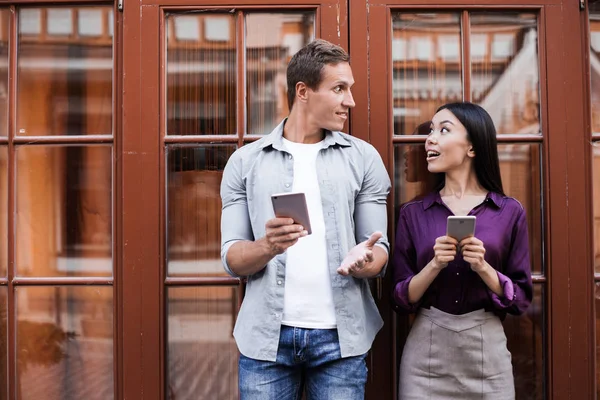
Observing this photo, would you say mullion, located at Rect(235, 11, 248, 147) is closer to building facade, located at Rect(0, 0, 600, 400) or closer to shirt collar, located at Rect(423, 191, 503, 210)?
building facade, located at Rect(0, 0, 600, 400)

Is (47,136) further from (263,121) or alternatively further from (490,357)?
(490,357)

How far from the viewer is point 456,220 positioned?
1929 mm

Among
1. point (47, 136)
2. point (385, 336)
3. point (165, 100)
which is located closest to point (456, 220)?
point (385, 336)

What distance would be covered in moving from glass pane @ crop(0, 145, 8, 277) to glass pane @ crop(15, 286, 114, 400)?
14cm

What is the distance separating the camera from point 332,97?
7.18 ft

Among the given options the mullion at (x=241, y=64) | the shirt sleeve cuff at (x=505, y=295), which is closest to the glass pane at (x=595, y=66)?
the shirt sleeve cuff at (x=505, y=295)

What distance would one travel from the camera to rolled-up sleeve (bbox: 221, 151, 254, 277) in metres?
2.17

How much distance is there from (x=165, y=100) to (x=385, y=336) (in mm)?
1388

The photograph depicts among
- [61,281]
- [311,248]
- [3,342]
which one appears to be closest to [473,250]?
[311,248]

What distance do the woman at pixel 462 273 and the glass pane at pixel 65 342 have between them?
1.31 m

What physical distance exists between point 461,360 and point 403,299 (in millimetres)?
288

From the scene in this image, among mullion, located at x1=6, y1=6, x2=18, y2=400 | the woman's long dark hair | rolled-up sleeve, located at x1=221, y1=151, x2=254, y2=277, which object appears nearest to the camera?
rolled-up sleeve, located at x1=221, y1=151, x2=254, y2=277

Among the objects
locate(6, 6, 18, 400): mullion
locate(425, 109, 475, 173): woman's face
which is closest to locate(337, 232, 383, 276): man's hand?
locate(425, 109, 475, 173): woman's face

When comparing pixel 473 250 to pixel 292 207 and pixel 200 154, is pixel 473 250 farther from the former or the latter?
pixel 200 154
